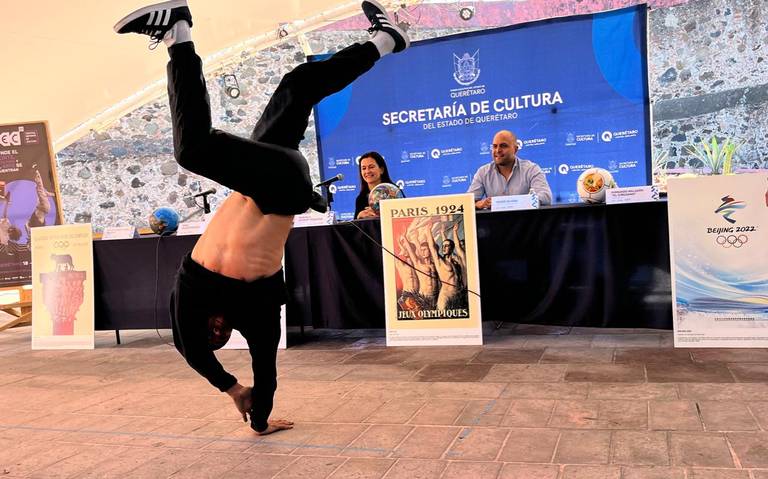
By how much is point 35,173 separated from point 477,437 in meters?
5.07

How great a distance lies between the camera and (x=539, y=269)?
3.69 meters

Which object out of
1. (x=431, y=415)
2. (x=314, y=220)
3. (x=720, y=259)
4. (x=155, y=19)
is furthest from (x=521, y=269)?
(x=155, y=19)

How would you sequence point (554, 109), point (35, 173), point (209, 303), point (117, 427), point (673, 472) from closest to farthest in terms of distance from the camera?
point (673, 472) → point (209, 303) → point (117, 427) → point (35, 173) → point (554, 109)

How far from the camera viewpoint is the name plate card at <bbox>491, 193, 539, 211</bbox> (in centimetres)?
375

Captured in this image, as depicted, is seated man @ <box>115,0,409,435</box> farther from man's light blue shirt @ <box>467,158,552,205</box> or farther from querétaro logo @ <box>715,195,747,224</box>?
man's light blue shirt @ <box>467,158,552,205</box>

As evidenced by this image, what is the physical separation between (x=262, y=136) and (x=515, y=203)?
2249 millimetres

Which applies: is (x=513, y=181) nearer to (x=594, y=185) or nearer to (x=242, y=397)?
(x=594, y=185)

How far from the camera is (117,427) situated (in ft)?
8.64

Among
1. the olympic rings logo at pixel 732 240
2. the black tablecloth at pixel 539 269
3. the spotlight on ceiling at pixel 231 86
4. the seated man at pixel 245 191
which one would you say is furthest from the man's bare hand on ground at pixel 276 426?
the spotlight on ceiling at pixel 231 86

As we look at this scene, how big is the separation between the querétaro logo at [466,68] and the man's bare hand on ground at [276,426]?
4801mm

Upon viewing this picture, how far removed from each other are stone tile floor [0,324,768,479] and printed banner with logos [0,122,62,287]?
6.76ft

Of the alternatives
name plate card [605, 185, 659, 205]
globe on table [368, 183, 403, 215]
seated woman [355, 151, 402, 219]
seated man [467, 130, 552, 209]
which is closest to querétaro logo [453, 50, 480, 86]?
seated man [467, 130, 552, 209]

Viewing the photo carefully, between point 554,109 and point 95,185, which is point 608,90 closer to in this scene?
point 554,109

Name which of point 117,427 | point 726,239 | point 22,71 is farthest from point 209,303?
point 22,71
